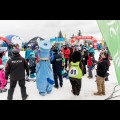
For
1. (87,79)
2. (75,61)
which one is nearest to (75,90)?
(75,61)

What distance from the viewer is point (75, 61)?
241 inches

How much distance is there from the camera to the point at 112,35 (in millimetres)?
2172

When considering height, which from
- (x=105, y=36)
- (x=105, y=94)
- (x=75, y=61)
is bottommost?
(x=105, y=94)

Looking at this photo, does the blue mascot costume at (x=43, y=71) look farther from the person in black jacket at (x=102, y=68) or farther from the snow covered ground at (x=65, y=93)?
the person in black jacket at (x=102, y=68)

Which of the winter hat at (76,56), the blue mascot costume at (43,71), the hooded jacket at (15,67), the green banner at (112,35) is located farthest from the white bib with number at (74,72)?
the green banner at (112,35)

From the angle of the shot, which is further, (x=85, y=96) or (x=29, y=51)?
(x=29, y=51)

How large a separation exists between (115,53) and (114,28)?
0.95ft

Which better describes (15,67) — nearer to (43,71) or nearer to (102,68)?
(43,71)

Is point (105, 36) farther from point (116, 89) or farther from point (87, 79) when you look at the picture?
point (87, 79)

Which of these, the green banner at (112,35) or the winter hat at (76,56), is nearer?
the green banner at (112,35)

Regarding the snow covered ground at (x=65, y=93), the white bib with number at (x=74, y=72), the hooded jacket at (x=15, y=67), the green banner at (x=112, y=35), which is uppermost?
the green banner at (x=112, y=35)

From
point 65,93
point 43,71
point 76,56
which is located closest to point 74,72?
point 76,56

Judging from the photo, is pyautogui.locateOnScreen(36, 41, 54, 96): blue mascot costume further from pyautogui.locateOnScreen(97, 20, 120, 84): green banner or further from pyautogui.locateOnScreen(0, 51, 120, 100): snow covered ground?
pyautogui.locateOnScreen(97, 20, 120, 84): green banner

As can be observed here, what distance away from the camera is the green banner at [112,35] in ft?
7.04
